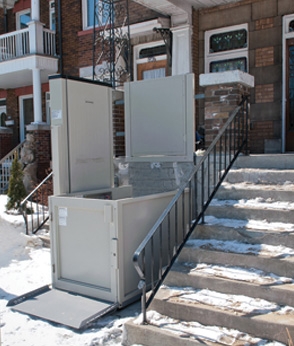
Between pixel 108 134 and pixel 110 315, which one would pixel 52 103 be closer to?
pixel 108 134

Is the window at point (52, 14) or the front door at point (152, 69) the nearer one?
the front door at point (152, 69)

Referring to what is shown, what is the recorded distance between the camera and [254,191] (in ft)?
15.0

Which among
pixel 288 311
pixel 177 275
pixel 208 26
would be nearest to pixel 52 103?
pixel 177 275

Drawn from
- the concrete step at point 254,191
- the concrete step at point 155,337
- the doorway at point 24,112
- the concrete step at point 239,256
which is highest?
the doorway at point 24,112

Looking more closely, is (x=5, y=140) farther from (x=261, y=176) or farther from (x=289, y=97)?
(x=261, y=176)

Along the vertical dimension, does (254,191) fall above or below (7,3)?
below

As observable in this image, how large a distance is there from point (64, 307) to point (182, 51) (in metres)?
5.96

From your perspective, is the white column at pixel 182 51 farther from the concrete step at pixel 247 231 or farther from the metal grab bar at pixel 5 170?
the metal grab bar at pixel 5 170

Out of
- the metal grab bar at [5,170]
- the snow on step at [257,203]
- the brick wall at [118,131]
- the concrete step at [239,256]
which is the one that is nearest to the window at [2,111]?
the metal grab bar at [5,170]

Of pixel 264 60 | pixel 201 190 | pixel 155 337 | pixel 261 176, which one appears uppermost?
pixel 264 60

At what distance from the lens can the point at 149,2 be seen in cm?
757

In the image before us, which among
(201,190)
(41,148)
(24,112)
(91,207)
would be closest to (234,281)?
(91,207)

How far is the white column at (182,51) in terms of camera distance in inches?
321

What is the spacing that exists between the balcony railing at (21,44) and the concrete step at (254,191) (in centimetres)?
872
